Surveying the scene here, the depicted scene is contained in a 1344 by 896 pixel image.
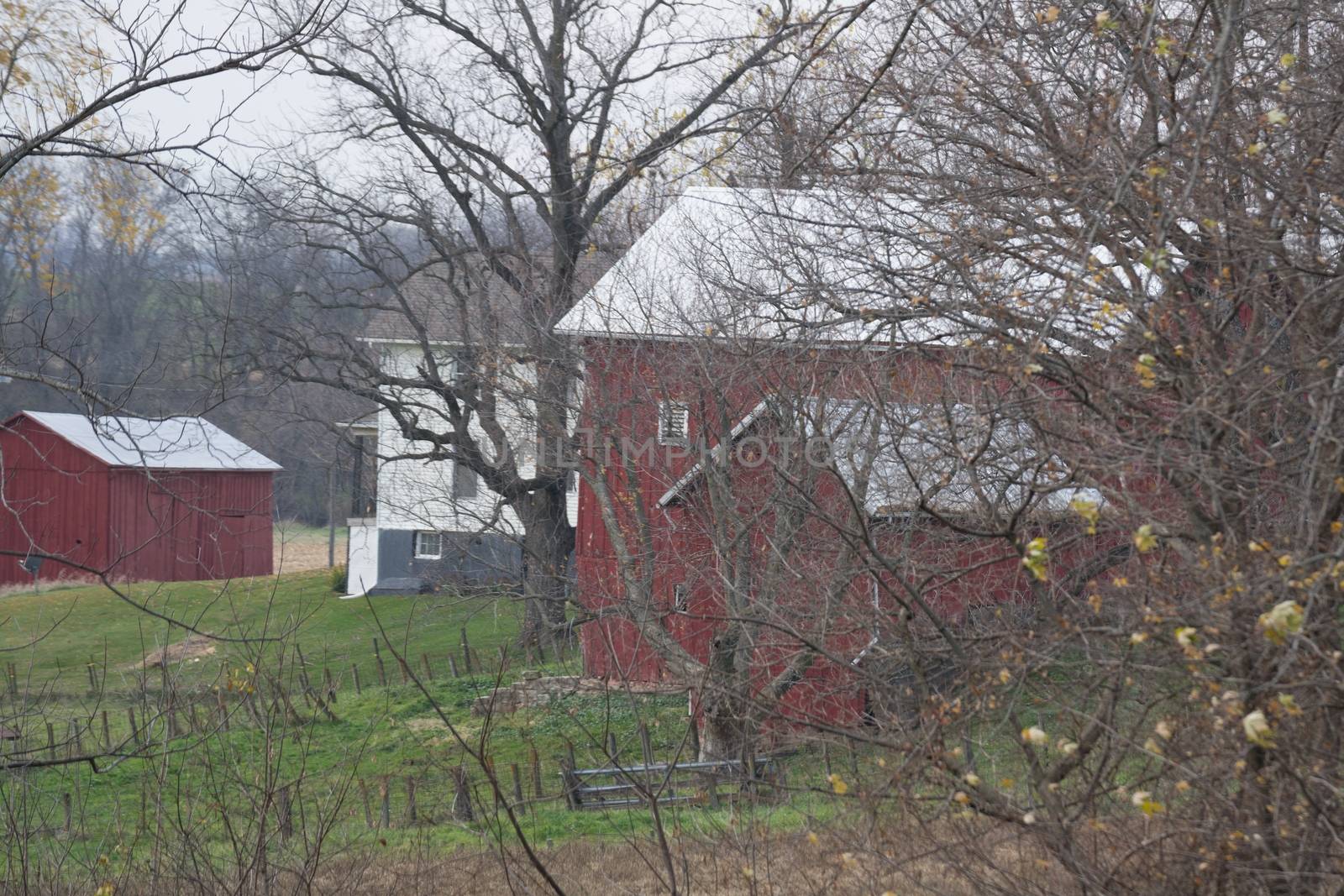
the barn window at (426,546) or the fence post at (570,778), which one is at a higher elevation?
the barn window at (426,546)

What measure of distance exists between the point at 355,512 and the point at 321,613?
437 cm

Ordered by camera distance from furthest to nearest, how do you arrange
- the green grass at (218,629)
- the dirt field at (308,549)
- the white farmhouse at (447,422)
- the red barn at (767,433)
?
1. the dirt field at (308,549)
2. the green grass at (218,629)
3. the white farmhouse at (447,422)
4. the red barn at (767,433)

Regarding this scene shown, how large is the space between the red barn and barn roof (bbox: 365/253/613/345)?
1.92 metres

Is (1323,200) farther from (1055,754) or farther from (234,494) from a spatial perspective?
(234,494)

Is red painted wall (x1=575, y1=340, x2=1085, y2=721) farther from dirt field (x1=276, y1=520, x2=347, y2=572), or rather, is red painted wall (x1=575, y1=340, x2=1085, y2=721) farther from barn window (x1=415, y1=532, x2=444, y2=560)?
dirt field (x1=276, y1=520, x2=347, y2=572)

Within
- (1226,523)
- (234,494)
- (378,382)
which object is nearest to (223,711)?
(1226,523)

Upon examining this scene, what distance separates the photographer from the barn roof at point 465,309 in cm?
1700

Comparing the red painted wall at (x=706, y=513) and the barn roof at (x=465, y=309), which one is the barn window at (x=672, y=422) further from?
the barn roof at (x=465, y=309)

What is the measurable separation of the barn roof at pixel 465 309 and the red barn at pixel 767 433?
1918mm

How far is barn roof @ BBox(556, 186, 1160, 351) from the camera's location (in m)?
7.61

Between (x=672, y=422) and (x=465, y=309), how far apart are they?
6646mm

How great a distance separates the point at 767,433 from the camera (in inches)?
481

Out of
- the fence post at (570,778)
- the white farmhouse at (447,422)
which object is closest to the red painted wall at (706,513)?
the fence post at (570,778)

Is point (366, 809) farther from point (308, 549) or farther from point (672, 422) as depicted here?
point (308, 549)
